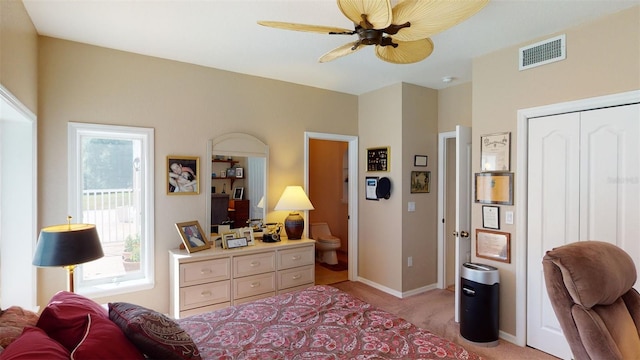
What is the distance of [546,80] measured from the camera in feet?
8.91

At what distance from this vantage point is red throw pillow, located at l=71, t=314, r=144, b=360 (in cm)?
114

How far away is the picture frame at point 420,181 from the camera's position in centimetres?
420

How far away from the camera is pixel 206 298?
10.1 ft

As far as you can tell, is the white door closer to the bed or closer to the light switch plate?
the light switch plate

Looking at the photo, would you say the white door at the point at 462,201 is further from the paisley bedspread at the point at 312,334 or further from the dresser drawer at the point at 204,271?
the dresser drawer at the point at 204,271

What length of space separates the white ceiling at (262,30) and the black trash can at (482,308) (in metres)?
2.08

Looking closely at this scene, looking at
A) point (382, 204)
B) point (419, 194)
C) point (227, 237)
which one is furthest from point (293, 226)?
point (419, 194)

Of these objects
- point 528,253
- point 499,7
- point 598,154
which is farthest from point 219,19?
point 528,253

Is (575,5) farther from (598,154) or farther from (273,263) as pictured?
(273,263)

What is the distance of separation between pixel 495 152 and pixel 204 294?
3065 mm

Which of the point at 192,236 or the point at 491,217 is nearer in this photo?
the point at 491,217

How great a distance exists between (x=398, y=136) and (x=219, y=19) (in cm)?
249

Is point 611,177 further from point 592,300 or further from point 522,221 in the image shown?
point 592,300

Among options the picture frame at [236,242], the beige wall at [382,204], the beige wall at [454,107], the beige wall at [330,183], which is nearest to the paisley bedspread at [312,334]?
the picture frame at [236,242]
